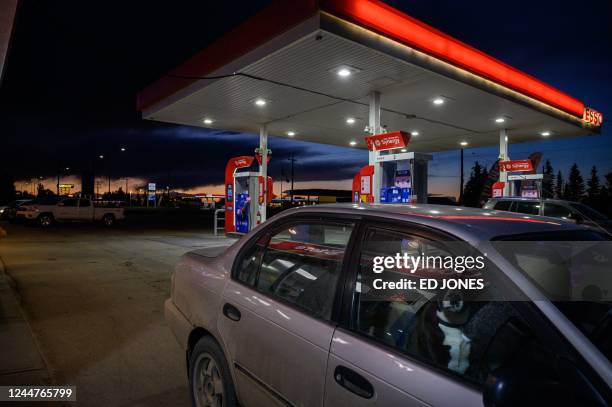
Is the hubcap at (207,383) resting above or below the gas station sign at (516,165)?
below

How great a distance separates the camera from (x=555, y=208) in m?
11.1

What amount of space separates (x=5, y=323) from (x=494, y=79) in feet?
40.5

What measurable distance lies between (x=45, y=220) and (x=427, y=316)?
2436 centimetres

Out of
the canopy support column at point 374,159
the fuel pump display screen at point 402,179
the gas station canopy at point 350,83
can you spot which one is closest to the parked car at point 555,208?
the fuel pump display screen at point 402,179

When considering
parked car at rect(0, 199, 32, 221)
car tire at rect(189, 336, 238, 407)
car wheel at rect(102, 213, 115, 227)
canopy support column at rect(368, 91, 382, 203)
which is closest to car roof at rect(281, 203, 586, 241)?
car tire at rect(189, 336, 238, 407)

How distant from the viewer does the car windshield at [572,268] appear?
1.73 metres

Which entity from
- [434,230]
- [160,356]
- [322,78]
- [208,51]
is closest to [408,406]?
[434,230]

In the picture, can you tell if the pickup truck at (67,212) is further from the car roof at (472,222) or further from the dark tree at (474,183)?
the dark tree at (474,183)

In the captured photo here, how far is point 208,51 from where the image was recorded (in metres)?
11.4

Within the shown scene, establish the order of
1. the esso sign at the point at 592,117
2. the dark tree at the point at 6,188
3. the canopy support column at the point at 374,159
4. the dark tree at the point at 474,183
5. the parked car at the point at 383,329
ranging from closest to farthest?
the parked car at the point at 383,329 → the canopy support column at the point at 374,159 → the esso sign at the point at 592,117 → the dark tree at the point at 6,188 → the dark tree at the point at 474,183

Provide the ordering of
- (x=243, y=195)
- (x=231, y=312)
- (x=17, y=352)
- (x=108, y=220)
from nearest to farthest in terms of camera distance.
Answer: (x=231, y=312) → (x=17, y=352) → (x=243, y=195) → (x=108, y=220)

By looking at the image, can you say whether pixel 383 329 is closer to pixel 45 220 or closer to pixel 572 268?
pixel 572 268

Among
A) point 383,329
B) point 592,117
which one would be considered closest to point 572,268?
point 383,329

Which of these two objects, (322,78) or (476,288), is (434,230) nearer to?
(476,288)
